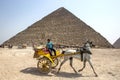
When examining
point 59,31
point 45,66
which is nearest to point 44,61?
point 45,66

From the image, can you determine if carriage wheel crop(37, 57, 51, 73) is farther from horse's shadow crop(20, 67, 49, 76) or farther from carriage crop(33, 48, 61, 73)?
horse's shadow crop(20, 67, 49, 76)

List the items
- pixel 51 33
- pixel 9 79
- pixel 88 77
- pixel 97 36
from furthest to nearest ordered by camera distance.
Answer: pixel 51 33 < pixel 97 36 < pixel 88 77 < pixel 9 79

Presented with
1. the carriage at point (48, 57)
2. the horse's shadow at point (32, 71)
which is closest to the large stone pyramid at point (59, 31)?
the horse's shadow at point (32, 71)

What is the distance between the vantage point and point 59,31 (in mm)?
109375

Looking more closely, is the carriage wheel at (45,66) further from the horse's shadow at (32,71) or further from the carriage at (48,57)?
the horse's shadow at (32,71)

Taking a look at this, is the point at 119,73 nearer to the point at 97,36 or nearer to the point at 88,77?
the point at 88,77

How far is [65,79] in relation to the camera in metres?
11.2

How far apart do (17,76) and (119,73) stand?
519cm

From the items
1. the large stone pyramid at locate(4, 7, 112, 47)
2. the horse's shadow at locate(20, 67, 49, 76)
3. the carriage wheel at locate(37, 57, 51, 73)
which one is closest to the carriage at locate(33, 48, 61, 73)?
the carriage wheel at locate(37, 57, 51, 73)

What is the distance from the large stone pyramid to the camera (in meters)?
99.8

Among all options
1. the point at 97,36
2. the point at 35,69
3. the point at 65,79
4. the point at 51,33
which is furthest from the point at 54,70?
the point at 51,33

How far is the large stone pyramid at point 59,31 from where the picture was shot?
327 feet

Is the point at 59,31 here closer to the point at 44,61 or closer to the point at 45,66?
the point at 44,61

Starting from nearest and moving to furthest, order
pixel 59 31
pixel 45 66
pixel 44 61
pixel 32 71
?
pixel 45 66
pixel 44 61
pixel 32 71
pixel 59 31
